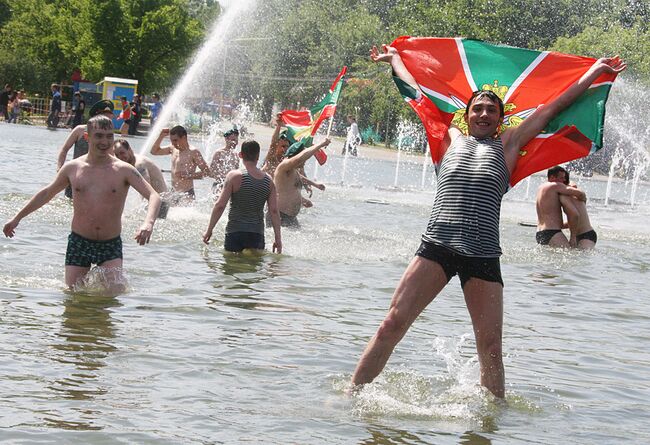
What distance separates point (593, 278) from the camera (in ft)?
43.6

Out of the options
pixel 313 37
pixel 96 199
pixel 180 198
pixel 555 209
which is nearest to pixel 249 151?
pixel 96 199

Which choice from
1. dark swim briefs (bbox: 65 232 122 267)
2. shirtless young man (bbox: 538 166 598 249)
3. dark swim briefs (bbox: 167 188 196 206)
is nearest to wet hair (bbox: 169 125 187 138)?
dark swim briefs (bbox: 167 188 196 206)

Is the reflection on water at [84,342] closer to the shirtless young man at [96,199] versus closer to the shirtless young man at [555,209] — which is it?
the shirtless young man at [96,199]

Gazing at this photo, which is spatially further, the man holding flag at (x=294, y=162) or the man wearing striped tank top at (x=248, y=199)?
the man holding flag at (x=294, y=162)

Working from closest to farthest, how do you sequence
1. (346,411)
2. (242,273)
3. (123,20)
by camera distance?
(346,411) < (242,273) < (123,20)

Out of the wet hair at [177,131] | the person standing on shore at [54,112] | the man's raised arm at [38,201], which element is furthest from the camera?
the person standing on shore at [54,112]

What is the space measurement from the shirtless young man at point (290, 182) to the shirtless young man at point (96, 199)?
4.89 m

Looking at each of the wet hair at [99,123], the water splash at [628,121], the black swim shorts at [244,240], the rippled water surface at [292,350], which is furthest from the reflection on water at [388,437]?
the water splash at [628,121]

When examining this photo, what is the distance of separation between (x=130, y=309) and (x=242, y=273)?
2435 millimetres

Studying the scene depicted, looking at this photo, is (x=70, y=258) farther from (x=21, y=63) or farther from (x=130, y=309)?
(x=21, y=63)

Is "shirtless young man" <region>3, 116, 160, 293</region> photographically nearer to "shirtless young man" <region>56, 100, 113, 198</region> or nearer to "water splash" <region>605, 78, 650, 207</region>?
"shirtless young man" <region>56, 100, 113, 198</region>

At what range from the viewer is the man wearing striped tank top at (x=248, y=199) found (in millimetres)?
11609

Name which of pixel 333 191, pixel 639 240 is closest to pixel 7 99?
pixel 333 191

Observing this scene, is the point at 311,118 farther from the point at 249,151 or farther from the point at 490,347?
the point at 490,347
